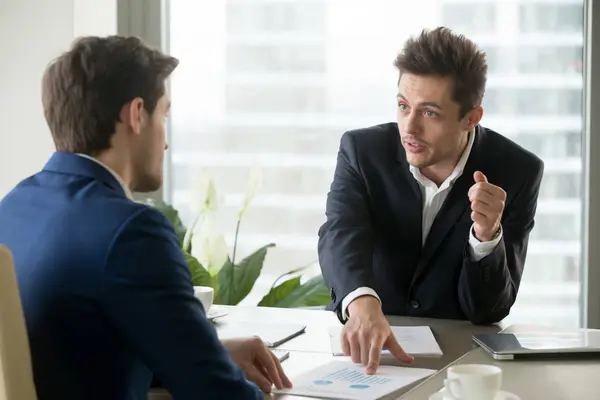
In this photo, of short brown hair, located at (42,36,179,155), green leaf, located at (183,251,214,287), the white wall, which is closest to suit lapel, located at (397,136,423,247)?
green leaf, located at (183,251,214,287)

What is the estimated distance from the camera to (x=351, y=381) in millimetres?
1642

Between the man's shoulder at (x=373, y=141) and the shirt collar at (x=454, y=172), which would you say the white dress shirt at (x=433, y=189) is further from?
the man's shoulder at (x=373, y=141)

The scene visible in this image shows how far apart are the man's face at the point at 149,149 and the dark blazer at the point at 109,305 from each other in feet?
0.53

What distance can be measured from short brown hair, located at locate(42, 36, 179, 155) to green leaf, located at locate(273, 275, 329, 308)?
1999mm

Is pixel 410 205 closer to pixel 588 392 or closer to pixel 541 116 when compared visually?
A: pixel 588 392

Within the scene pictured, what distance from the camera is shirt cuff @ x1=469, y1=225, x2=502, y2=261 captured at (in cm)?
226

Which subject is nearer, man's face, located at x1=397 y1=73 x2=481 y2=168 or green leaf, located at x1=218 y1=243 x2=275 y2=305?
man's face, located at x1=397 y1=73 x2=481 y2=168

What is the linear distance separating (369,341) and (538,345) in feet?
1.20

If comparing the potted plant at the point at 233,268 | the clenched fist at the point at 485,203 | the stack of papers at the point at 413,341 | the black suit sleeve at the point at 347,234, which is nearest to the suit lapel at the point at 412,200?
the black suit sleeve at the point at 347,234

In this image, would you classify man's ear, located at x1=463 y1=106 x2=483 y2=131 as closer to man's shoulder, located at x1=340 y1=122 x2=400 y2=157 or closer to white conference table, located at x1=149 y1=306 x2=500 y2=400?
man's shoulder, located at x1=340 y1=122 x2=400 y2=157

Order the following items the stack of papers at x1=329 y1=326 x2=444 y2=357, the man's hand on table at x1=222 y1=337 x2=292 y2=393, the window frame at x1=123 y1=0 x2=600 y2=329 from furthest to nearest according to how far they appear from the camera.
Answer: the window frame at x1=123 y1=0 x2=600 y2=329 → the stack of papers at x1=329 y1=326 x2=444 y2=357 → the man's hand on table at x1=222 y1=337 x2=292 y2=393

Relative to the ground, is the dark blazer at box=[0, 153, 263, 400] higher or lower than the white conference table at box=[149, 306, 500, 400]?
higher

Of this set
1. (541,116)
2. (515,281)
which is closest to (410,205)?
(515,281)

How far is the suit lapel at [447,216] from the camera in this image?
249 cm
